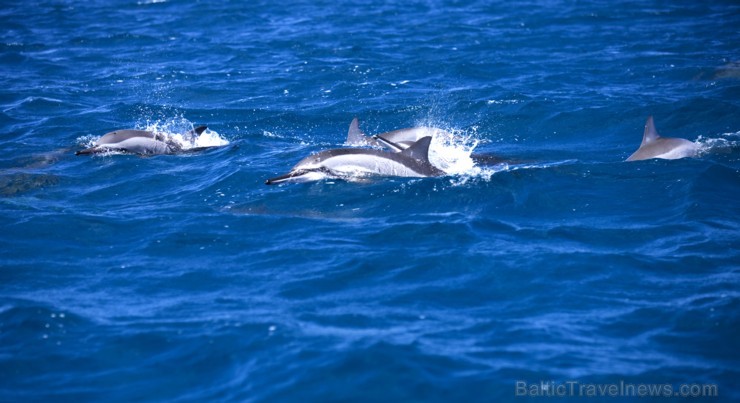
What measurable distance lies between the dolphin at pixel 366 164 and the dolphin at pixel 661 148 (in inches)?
134

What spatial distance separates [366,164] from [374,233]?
2239 millimetres

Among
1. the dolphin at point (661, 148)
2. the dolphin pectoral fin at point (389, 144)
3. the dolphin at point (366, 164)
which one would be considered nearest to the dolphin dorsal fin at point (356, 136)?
the dolphin pectoral fin at point (389, 144)

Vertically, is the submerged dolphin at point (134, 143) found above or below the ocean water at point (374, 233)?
above

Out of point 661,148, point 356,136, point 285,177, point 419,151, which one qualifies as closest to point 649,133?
point 661,148

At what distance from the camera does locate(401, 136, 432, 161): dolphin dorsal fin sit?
12562 millimetres

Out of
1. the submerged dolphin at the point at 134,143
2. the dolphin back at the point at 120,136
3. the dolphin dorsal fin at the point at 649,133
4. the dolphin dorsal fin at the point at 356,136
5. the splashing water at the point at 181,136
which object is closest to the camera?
the dolphin dorsal fin at the point at 649,133

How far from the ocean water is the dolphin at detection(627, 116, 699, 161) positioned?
353mm

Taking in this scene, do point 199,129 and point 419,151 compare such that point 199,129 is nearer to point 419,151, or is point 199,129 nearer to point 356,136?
point 356,136

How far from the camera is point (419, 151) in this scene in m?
12.6

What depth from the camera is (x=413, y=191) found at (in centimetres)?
1200

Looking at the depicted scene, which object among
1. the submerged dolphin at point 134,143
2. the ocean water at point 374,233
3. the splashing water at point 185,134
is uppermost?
the submerged dolphin at point 134,143

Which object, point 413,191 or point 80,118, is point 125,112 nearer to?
point 80,118

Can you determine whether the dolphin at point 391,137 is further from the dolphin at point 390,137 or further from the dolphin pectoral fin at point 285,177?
the dolphin pectoral fin at point 285,177

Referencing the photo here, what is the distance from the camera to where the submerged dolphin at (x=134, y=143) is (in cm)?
1433
